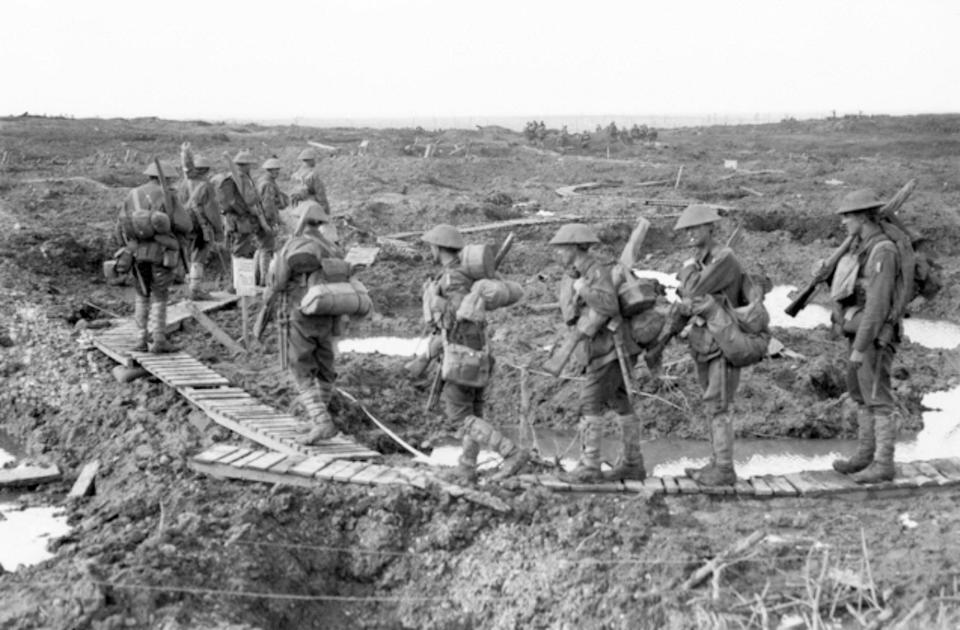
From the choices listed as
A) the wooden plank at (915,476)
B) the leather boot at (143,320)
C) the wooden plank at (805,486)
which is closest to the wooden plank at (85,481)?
the leather boot at (143,320)

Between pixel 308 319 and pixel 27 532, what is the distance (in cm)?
270

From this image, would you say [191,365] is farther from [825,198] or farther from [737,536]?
[825,198]

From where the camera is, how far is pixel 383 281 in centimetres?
1567

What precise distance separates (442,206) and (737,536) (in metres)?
16.0

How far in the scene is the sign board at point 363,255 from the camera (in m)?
16.3

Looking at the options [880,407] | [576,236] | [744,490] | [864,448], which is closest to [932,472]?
[864,448]

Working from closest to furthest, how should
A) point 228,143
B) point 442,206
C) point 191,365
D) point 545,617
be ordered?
point 545,617, point 191,365, point 442,206, point 228,143

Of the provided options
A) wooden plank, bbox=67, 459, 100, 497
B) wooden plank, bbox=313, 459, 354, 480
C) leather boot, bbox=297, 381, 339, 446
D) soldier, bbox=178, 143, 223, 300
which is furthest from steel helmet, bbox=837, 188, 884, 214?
soldier, bbox=178, 143, 223, 300

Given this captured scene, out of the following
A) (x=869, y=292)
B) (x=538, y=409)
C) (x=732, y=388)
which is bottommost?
(x=538, y=409)

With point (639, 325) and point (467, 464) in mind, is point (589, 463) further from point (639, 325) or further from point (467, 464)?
point (639, 325)

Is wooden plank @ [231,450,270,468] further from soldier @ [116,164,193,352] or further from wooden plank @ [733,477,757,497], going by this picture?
wooden plank @ [733,477,757,497]

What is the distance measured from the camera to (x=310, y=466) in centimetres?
725

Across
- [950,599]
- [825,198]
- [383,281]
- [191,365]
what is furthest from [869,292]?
[825,198]

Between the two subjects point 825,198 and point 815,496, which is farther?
point 825,198
